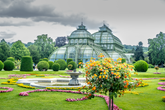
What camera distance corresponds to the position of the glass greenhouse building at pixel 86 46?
59469 millimetres

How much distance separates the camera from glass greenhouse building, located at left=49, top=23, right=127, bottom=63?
59.5 m

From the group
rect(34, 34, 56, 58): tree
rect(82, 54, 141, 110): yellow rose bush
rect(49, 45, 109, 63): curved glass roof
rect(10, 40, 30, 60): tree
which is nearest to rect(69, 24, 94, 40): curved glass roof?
rect(49, 45, 109, 63): curved glass roof

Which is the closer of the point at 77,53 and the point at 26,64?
the point at 26,64

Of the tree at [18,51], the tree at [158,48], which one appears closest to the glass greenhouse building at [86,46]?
the tree at [18,51]

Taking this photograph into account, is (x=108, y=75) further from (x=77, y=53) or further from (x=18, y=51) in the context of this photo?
(x=18, y=51)

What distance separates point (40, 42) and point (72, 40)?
16653 mm

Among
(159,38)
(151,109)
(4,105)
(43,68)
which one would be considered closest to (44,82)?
(4,105)

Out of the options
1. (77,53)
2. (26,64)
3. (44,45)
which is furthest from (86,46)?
(26,64)

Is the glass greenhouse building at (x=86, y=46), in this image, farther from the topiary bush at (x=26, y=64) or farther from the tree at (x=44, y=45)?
the topiary bush at (x=26, y=64)

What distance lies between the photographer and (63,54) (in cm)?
6069

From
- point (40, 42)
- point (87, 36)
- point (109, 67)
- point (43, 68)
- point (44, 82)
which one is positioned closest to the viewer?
point (109, 67)

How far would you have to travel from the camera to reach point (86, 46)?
2458 inches

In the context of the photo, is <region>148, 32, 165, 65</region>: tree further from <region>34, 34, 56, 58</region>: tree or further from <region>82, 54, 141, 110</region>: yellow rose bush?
<region>82, 54, 141, 110</region>: yellow rose bush

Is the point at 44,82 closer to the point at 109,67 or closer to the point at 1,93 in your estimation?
the point at 1,93
